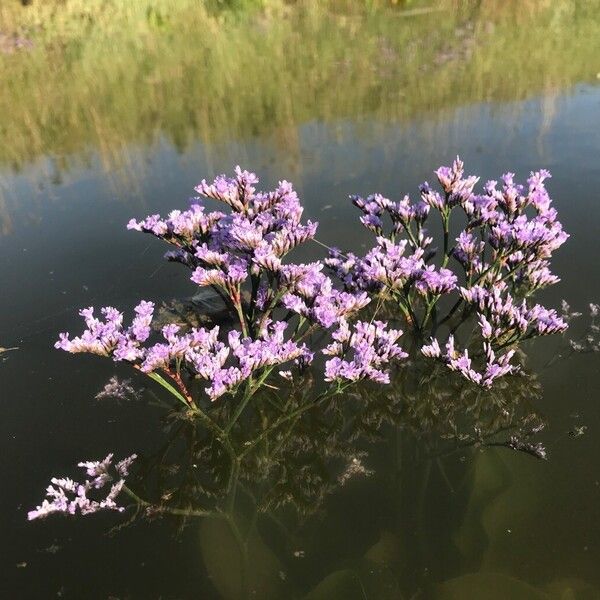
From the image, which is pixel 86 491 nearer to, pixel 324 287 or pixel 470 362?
pixel 324 287

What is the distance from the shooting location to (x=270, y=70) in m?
10.1

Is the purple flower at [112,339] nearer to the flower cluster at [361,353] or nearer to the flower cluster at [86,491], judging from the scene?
the flower cluster at [86,491]

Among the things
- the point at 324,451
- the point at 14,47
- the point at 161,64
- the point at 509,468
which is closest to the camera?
the point at 509,468

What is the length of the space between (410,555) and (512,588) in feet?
1.37

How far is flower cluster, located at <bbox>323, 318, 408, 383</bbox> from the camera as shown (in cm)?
279

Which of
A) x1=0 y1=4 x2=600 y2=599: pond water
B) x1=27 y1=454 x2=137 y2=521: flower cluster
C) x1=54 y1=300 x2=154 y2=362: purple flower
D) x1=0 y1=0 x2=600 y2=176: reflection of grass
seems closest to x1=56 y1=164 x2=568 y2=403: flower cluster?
x1=54 y1=300 x2=154 y2=362: purple flower

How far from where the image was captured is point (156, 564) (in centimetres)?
243

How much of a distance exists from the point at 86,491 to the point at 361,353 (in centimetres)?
155

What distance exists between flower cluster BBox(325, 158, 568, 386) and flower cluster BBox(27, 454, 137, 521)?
176 centimetres

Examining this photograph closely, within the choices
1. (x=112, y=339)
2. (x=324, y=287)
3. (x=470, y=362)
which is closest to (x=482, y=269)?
(x=470, y=362)

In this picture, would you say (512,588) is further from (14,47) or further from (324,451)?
(14,47)

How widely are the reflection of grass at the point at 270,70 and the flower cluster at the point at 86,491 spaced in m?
5.09

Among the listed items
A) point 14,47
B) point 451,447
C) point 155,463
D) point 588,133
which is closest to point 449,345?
point 451,447

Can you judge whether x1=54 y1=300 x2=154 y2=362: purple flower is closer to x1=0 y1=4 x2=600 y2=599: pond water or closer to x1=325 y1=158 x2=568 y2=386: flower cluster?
x1=0 y1=4 x2=600 y2=599: pond water
